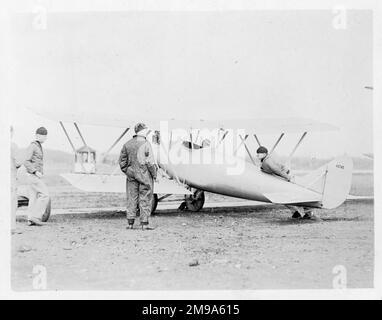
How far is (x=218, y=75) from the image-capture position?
8.95 metres

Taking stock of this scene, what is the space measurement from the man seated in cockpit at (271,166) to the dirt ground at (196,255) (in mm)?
880

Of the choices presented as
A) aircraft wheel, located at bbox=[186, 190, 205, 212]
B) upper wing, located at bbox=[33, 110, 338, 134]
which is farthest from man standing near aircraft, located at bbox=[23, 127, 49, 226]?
aircraft wheel, located at bbox=[186, 190, 205, 212]

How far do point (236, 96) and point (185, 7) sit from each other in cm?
319

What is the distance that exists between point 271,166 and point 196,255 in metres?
2.76

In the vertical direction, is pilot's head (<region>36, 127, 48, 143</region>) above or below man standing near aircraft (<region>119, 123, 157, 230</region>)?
above

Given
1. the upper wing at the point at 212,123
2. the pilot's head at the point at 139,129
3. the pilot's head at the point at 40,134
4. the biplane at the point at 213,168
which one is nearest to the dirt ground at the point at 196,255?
the biplane at the point at 213,168

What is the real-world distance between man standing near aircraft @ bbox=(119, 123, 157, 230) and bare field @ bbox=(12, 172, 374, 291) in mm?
463

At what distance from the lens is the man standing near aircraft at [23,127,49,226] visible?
25.5 feet

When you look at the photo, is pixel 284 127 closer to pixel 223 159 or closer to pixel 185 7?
pixel 223 159

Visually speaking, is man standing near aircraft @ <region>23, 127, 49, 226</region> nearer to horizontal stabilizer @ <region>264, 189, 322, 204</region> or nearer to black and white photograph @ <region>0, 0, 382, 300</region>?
→ black and white photograph @ <region>0, 0, 382, 300</region>
